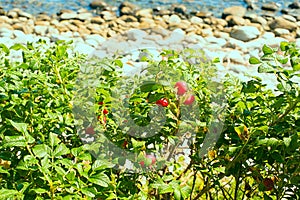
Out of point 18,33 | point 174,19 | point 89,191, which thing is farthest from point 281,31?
point 89,191

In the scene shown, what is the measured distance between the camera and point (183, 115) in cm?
180

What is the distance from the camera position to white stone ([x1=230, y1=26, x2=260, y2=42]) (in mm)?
6293

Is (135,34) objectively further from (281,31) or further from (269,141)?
(269,141)

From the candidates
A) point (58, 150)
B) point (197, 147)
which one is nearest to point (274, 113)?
point (197, 147)

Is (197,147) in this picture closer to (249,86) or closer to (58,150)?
(249,86)

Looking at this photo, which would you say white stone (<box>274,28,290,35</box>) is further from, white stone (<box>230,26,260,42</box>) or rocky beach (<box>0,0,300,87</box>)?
white stone (<box>230,26,260,42</box>)

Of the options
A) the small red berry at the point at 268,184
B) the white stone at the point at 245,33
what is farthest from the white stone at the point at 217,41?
the small red berry at the point at 268,184

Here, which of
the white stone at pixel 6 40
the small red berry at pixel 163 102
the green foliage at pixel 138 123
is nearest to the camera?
the green foliage at pixel 138 123

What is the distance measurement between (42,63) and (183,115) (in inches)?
22.9

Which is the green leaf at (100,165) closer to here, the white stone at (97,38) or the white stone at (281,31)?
the white stone at (97,38)

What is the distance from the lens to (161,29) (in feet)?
20.9

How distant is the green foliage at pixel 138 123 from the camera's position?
1.58m

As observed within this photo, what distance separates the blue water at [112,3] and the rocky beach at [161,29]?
21cm

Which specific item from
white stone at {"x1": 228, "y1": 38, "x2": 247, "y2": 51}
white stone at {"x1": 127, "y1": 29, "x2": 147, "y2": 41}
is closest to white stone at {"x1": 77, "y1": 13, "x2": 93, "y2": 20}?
white stone at {"x1": 127, "y1": 29, "x2": 147, "y2": 41}
